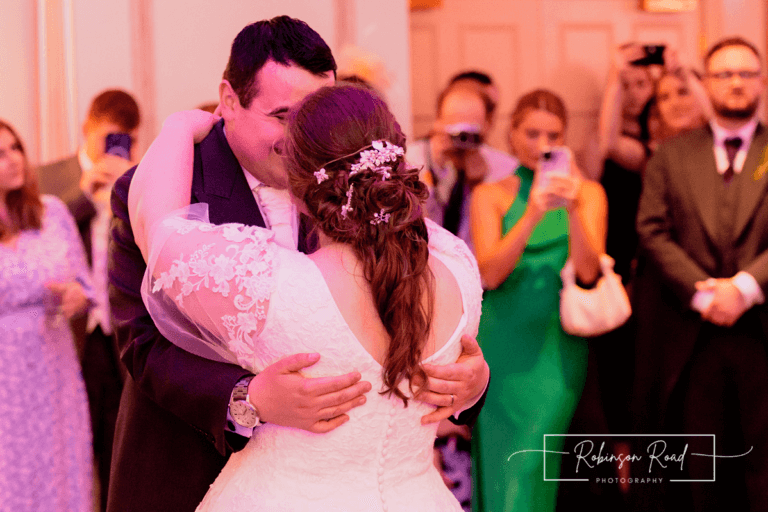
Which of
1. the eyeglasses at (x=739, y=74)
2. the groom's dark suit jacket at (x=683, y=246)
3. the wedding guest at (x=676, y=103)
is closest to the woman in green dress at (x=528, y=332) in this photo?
the groom's dark suit jacket at (x=683, y=246)

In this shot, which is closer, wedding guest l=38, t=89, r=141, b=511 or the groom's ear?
the groom's ear

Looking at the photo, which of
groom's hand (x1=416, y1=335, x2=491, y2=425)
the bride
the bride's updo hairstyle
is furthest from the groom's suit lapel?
groom's hand (x1=416, y1=335, x2=491, y2=425)

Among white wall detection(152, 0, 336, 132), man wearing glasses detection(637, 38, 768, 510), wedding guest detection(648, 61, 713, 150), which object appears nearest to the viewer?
man wearing glasses detection(637, 38, 768, 510)

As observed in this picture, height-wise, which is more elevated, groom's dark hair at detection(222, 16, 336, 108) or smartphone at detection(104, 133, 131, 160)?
groom's dark hair at detection(222, 16, 336, 108)

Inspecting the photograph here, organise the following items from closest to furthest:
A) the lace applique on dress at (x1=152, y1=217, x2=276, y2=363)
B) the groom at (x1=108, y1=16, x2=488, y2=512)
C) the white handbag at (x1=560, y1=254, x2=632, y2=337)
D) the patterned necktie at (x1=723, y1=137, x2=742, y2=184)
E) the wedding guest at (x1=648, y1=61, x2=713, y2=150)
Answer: the lace applique on dress at (x1=152, y1=217, x2=276, y2=363) → the groom at (x1=108, y1=16, x2=488, y2=512) → the white handbag at (x1=560, y1=254, x2=632, y2=337) → the patterned necktie at (x1=723, y1=137, x2=742, y2=184) → the wedding guest at (x1=648, y1=61, x2=713, y2=150)

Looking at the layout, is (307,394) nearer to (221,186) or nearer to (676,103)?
(221,186)

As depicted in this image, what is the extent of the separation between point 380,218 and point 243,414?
1.34 ft

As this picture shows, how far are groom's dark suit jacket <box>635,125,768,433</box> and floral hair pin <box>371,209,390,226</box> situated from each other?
7.18 feet

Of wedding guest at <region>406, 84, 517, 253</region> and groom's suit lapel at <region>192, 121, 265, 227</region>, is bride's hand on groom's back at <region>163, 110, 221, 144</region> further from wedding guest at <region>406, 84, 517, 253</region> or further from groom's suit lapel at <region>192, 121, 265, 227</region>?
wedding guest at <region>406, 84, 517, 253</region>

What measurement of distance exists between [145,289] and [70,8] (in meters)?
3.08

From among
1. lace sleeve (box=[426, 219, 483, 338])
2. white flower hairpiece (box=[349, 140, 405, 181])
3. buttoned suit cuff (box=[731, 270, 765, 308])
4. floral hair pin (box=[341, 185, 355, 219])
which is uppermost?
white flower hairpiece (box=[349, 140, 405, 181])

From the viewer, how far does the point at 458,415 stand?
1587 millimetres

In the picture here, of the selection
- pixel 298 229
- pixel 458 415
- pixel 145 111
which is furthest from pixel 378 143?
pixel 145 111

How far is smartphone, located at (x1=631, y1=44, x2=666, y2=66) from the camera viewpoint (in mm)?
3946
